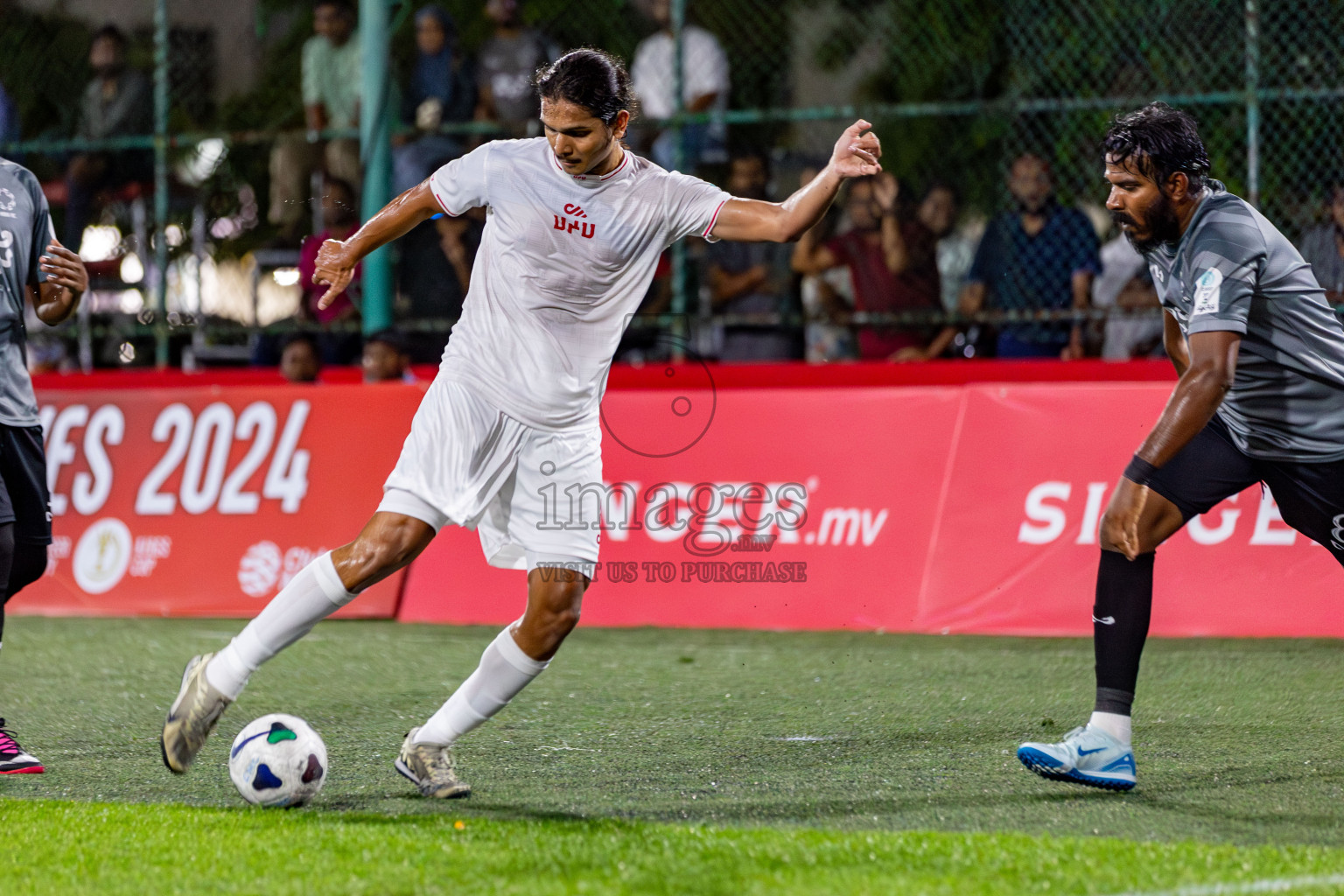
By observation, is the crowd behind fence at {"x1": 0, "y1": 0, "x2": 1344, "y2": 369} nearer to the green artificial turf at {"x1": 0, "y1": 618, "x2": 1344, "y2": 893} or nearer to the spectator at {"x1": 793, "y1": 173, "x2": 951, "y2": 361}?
the spectator at {"x1": 793, "y1": 173, "x2": 951, "y2": 361}

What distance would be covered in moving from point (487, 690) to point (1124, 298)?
6.11 metres

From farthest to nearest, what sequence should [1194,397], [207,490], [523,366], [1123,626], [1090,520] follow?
1. [207,490]
2. [1090,520]
3. [1123,626]
4. [523,366]
5. [1194,397]

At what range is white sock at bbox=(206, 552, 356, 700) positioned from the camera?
15.4ft

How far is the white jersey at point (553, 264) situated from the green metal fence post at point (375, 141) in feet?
19.6

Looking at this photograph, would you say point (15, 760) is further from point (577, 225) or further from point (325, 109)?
point (325, 109)

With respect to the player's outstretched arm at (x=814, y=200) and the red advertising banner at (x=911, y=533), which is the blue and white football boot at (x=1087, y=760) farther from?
the red advertising banner at (x=911, y=533)

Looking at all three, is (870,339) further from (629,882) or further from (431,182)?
(629,882)

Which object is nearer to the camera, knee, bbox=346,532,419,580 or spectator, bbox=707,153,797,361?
knee, bbox=346,532,419,580

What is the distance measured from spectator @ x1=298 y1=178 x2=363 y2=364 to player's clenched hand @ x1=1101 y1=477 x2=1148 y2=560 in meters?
6.98

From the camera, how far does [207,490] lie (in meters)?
10.0

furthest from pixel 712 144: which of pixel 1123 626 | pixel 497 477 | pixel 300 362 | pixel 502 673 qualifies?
pixel 502 673

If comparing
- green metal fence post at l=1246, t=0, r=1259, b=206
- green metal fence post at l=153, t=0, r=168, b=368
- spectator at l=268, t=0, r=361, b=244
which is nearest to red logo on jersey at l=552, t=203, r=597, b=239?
green metal fence post at l=1246, t=0, r=1259, b=206

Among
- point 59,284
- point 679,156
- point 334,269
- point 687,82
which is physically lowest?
point 59,284

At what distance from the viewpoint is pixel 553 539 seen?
4.85 meters
